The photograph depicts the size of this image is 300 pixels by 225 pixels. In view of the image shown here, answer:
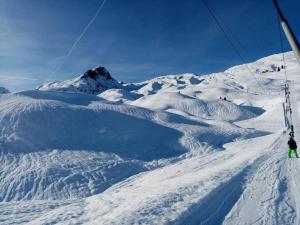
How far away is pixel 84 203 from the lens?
1214cm

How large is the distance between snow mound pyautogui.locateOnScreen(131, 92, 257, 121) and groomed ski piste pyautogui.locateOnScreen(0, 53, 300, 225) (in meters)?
26.6

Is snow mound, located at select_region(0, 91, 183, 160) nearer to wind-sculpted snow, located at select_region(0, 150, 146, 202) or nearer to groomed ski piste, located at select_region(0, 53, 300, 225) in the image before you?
groomed ski piste, located at select_region(0, 53, 300, 225)

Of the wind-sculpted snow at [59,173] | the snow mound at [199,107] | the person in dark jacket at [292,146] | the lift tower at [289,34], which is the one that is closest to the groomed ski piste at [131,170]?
the wind-sculpted snow at [59,173]

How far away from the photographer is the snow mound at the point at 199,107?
67500mm

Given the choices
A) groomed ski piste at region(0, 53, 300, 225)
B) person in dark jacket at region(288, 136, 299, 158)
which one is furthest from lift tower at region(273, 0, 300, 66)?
person in dark jacket at region(288, 136, 299, 158)

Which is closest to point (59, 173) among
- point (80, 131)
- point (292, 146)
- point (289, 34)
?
point (80, 131)

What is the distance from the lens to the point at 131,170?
69.6ft

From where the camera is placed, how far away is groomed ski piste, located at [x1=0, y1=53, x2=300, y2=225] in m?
9.50

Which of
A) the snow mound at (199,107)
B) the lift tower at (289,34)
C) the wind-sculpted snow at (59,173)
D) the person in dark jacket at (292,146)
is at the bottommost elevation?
the wind-sculpted snow at (59,173)

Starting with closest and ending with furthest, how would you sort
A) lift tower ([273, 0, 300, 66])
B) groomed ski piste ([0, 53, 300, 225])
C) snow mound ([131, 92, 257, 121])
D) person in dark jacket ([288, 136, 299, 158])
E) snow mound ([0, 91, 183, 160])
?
lift tower ([273, 0, 300, 66]) → groomed ski piste ([0, 53, 300, 225]) → person in dark jacket ([288, 136, 299, 158]) → snow mound ([0, 91, 183, 160]) → snow mound ([131, 92, 257, 121])

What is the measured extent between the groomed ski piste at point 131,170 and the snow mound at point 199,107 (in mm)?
26579

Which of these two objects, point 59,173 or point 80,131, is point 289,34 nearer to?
point 59,173

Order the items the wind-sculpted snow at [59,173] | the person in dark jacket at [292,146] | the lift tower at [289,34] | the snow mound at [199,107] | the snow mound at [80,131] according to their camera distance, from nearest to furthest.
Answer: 1. the lift tower at [289,34]
2. the wind-sculpted snow at [59,173]
3. the person in dark jacket at [292,146]
4. the snow mound at [80,131]
5. the snow mound at [199,107]

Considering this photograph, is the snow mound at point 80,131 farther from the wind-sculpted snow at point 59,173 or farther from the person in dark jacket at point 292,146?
the person in dark jacket at point 292,146
